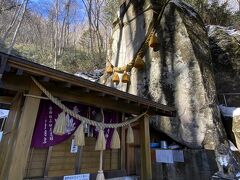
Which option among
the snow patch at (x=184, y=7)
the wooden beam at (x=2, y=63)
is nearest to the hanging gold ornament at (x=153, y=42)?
the snow patch at (x=184, y=7)

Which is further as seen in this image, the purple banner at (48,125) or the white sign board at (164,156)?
the white sign board at (164,156)

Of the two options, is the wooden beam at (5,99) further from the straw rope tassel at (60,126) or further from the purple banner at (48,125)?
the straw rope tassel at (60,126)

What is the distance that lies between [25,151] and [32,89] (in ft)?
3.54

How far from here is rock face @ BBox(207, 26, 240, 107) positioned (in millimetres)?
9359

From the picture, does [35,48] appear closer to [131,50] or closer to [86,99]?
[131,50]

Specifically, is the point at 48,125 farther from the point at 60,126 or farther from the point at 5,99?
the point at 5,99

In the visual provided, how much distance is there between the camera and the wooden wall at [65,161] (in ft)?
13.6

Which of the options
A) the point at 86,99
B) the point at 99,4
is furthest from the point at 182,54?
the point at 99,4

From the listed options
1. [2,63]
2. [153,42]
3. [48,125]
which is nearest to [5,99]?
[48,125]

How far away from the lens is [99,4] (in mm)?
20406

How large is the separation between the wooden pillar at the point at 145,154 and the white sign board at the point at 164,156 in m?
1.97

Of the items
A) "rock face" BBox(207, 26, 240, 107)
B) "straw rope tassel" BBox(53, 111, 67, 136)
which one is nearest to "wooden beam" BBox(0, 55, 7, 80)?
"straw rope tassel" BBox(53, 111, 67, 136)

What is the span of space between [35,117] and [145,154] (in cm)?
315

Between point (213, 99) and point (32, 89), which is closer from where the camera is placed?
point (32, 89)
